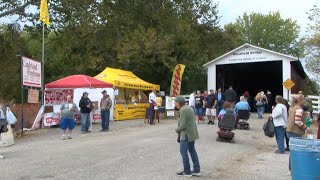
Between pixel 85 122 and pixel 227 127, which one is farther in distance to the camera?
pixel 85 122

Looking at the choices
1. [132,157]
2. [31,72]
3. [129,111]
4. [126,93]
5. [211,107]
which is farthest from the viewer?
[126,93]

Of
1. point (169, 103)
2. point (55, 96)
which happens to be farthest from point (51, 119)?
point (169, 103)

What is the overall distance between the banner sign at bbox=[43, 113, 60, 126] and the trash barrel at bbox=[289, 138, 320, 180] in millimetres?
16484

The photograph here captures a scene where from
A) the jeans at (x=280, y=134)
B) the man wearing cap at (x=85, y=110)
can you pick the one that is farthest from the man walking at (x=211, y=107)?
the jeans at (x=280, y=134)

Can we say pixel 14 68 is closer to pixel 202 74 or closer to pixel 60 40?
pixel 60 40

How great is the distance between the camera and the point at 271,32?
72.4 m

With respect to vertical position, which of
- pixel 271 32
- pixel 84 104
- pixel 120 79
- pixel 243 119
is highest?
pixel 271 32

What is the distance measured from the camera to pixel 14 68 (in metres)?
35.5

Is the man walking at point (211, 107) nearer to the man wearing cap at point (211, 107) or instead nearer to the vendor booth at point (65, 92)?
the man wearing cap at point (211, 107)

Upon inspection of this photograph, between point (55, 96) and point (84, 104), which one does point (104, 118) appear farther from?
point (55, 96)

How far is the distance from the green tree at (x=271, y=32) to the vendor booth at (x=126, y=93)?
4401cm

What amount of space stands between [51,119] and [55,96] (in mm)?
1564

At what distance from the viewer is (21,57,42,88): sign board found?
1946 centimetres

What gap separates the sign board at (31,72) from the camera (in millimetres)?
19459
